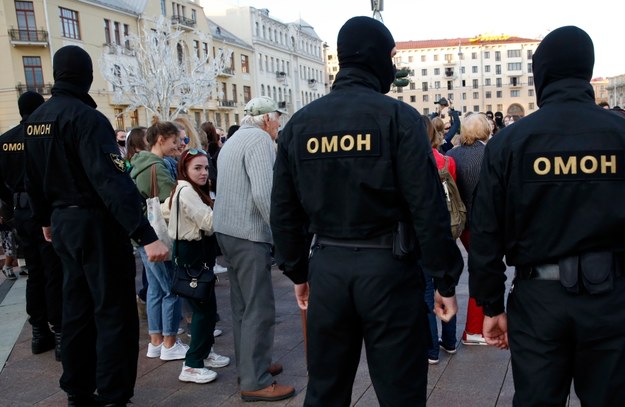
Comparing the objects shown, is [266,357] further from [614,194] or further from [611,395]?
[614,194]

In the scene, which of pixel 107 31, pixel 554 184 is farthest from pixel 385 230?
pixel 107 31

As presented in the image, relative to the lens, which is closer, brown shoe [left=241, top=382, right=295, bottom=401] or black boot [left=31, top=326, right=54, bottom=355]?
brown shoe [left=241, top=382, right=295, bottom=401]

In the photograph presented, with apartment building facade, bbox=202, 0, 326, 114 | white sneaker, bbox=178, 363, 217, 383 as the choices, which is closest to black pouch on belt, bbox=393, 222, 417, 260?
white sneaker, bbox=178, 363, 217, 383

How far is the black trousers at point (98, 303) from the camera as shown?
3.45 metres

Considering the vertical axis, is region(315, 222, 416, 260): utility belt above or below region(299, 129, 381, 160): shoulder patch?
below

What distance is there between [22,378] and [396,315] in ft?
11.5

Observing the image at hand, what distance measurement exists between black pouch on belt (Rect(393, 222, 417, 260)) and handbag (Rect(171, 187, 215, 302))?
1985mm

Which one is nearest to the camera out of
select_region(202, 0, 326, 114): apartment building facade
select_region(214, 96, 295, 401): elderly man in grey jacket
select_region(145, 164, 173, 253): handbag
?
select_region(214, 96, 295, 401): elderly man in grey jacket

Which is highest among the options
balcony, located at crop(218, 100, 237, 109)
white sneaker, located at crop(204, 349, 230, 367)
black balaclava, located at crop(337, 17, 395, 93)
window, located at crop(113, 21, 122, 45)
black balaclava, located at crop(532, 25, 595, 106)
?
window, located at crop(113, 21, 122, 45)

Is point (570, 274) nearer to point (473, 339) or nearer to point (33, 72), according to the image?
point (473, 339)

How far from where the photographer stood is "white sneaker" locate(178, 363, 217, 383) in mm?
4172

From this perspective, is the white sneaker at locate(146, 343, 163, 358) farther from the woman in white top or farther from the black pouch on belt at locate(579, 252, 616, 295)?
the black pouch on belt at locate(579, 252, 616, 295)

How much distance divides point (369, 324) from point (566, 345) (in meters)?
0.83

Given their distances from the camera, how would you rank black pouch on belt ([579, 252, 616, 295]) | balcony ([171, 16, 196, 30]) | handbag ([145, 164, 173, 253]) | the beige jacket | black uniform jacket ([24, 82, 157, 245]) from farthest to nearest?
balcony ([171, 16, 196, 30]) → handbag ([145, 164, 173, 253]) → the beige jacket → black uniform jacket ([24, 82, 157, 245]) → black pouch on belt ([579, 252, 616, 295])
